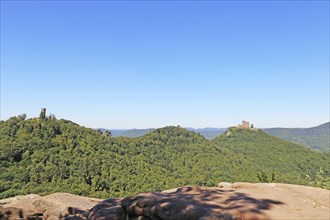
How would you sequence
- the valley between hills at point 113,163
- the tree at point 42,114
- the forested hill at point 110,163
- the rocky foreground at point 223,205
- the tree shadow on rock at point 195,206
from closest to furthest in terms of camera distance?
the tree shadow on rock at point 195,206 → the rocky foreground at point 223,205 → the valley between hills at point 113,163 → the forested hill at point 110,163 → the tree at point 42,114

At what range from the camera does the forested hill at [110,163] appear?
57.7 m

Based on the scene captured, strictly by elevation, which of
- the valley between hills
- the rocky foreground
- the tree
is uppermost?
the tree

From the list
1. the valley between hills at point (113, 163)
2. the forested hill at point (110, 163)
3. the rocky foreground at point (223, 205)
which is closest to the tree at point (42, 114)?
the valley between hills at point (113, 163)

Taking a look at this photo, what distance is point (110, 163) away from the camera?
77438 mm

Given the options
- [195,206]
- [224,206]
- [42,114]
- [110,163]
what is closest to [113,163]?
[110,163]

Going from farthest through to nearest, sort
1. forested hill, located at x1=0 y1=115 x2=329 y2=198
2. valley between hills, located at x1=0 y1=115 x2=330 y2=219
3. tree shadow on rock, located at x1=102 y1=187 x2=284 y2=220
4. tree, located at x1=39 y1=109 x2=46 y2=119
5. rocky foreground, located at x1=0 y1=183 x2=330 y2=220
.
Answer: tree, located at x1=39 y1=109 x2=46 y2=119 < forested hill, located at x1=0 y1=115 x2=329 y2=198 < valley between hills, located at x1=0 y1=115 x2=330 y2=219 < rocky foreground, located at x1=0 y1=183 x2=330 y2=220 < tree shadow on rock, located at x1=102 y1=187 x2=284 y2=220

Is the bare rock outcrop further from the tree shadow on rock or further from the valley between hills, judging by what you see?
the valley between hills

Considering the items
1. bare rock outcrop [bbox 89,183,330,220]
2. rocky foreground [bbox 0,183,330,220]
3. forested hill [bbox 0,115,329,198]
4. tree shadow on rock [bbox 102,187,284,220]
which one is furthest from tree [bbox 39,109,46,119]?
tree shadow on rock [bbox 102,187,284,220]

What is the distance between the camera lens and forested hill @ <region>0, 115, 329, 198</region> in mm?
57719

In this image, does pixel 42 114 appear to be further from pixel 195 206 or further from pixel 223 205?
pixel 223 205

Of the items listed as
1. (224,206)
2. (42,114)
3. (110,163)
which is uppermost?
(42,114)

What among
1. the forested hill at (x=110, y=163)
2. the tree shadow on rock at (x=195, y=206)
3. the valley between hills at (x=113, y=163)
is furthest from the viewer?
the forested hill at (x=110, y=163)

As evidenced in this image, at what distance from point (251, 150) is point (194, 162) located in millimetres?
62131

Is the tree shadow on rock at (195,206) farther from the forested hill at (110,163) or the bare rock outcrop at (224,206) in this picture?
the forested hill at (110,163)
